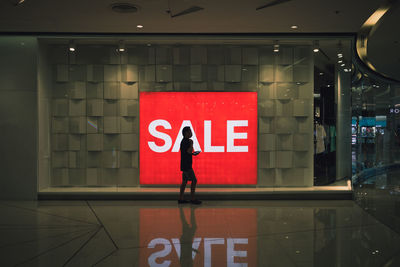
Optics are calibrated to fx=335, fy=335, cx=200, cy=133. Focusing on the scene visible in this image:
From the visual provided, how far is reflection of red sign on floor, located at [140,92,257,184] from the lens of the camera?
7309 mm

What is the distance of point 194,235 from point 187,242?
317 millimetres

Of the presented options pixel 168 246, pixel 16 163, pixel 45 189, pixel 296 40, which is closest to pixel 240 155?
pixel 296 40

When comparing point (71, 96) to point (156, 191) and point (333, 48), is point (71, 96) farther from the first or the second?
point (333, 48)

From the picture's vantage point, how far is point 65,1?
5.09m

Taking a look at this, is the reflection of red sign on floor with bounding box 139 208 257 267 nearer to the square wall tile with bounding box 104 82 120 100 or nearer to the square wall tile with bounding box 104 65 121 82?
the square wall tile with bounding box 104 82 120 100

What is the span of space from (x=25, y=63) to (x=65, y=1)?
8.06 feet

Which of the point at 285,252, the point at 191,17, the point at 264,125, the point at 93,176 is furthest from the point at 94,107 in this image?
the point at 285,252

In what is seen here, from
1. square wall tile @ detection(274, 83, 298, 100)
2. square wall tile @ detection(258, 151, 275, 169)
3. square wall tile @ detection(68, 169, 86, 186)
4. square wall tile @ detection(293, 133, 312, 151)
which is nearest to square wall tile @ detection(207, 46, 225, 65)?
square wall tile @ detection(274, 83, 298, 100)

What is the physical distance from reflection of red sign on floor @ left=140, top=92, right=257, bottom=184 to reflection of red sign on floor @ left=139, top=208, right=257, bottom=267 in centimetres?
125

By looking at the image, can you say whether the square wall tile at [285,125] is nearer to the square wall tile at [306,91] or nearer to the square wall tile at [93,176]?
the square wall tile at [306,91]

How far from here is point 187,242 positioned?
434 centimetres

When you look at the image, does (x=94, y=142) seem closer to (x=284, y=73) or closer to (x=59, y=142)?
(x=59, y=142)

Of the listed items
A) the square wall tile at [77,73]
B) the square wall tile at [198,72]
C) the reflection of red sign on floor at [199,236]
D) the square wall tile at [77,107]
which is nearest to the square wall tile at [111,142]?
the square wall tile at [77,107]

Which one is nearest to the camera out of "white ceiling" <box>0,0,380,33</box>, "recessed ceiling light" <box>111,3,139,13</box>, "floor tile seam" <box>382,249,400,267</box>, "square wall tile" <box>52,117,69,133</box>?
"floor tile seam" <box>382,249,400,267</box>
